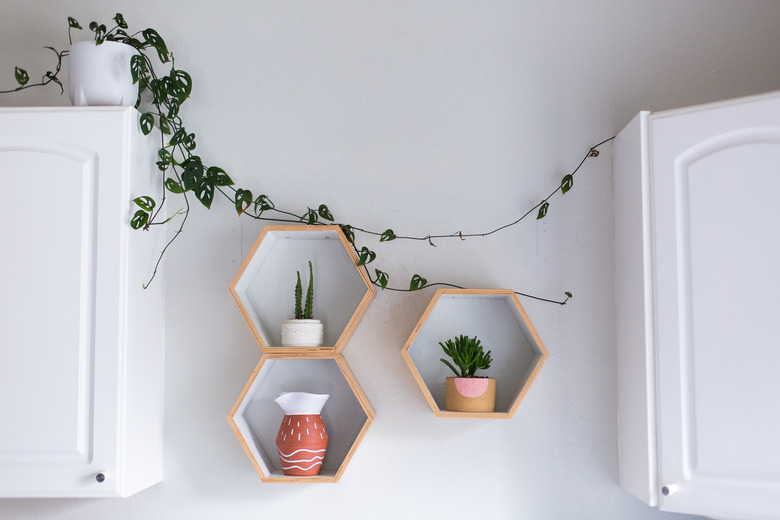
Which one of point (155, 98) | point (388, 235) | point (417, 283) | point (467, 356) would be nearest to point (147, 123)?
point (155, 98)

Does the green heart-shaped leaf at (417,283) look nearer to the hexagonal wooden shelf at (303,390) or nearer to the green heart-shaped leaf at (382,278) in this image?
the green heart-shaped leaf at (382,278)

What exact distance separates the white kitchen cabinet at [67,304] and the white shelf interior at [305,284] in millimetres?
319

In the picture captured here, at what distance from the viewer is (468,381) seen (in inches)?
62.1

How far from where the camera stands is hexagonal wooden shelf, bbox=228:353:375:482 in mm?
1716

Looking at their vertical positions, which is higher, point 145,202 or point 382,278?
point 145,202

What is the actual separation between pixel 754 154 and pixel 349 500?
1.17m

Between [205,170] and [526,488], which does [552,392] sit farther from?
[205,170]

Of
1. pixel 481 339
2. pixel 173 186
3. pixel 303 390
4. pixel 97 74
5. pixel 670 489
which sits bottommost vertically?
pixel 670 489

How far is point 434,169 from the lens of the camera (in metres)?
1.78

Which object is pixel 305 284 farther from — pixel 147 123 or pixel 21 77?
pixel 21 77

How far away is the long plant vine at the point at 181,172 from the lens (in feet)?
5.47

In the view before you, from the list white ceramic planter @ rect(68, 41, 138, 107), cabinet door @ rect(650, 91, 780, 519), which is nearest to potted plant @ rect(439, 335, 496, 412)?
cabinet door @ rect(650, 91, 780, 519)

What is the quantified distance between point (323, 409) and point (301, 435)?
158 mm

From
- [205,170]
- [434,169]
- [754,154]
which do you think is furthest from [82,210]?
[754,154]
